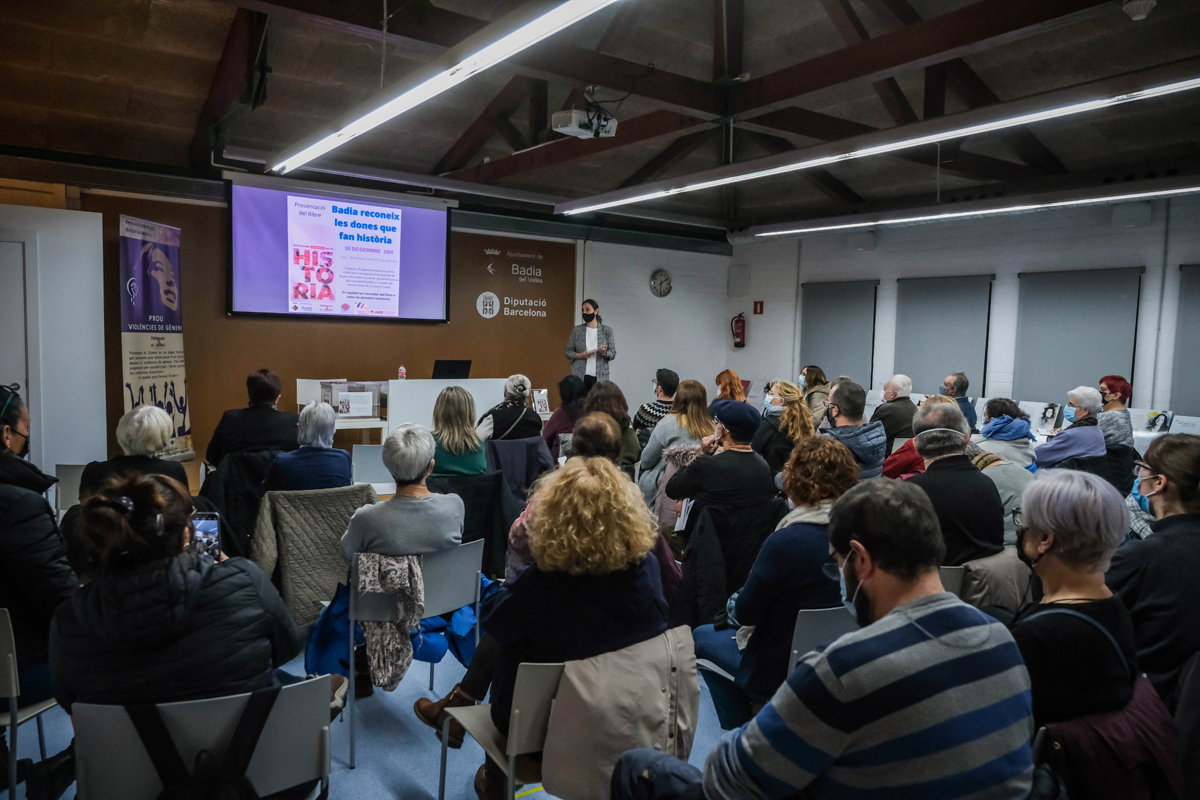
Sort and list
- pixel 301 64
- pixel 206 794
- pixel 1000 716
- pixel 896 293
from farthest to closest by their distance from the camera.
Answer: pixel 896 293, pixel 301 64, pixel 206 794, pixel 1000 716

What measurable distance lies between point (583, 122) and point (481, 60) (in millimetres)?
1695

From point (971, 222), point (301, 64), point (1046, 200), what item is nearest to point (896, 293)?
point (971, 222)

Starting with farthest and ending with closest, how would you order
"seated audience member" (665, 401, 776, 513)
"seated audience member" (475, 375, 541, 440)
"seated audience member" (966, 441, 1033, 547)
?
"seated audience member" (475, 375, 541, 440) < "seated audience member" (966, 441, 1033, 547) < "seated audience member" (665, 401, 776, 513)

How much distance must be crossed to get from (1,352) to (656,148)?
20.7ft

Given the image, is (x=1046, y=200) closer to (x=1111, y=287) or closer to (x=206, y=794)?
(x=1111, y=287)

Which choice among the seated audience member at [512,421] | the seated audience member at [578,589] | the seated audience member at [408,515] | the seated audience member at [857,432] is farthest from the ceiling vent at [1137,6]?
the seated audience member at [408,515]

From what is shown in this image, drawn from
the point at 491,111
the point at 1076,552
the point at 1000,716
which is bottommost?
the point at 1000,716

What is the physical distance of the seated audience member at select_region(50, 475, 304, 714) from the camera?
1509 mm

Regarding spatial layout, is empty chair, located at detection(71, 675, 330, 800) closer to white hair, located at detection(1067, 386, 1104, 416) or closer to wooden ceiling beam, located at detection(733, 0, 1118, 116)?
wooden ceiling beam, located at detection(733, 0, 1118, 116)

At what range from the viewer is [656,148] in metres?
8.16

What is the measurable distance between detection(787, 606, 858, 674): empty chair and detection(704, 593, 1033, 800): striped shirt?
0.91 metres

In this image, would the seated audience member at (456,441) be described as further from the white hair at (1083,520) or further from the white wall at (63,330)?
the white wall at (63,330)

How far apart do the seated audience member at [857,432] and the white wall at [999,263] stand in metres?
4.76

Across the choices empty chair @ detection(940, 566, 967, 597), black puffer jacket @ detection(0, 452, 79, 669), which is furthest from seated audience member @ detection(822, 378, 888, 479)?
black puffer jacket @ detection(0, 452, 79, 669)
